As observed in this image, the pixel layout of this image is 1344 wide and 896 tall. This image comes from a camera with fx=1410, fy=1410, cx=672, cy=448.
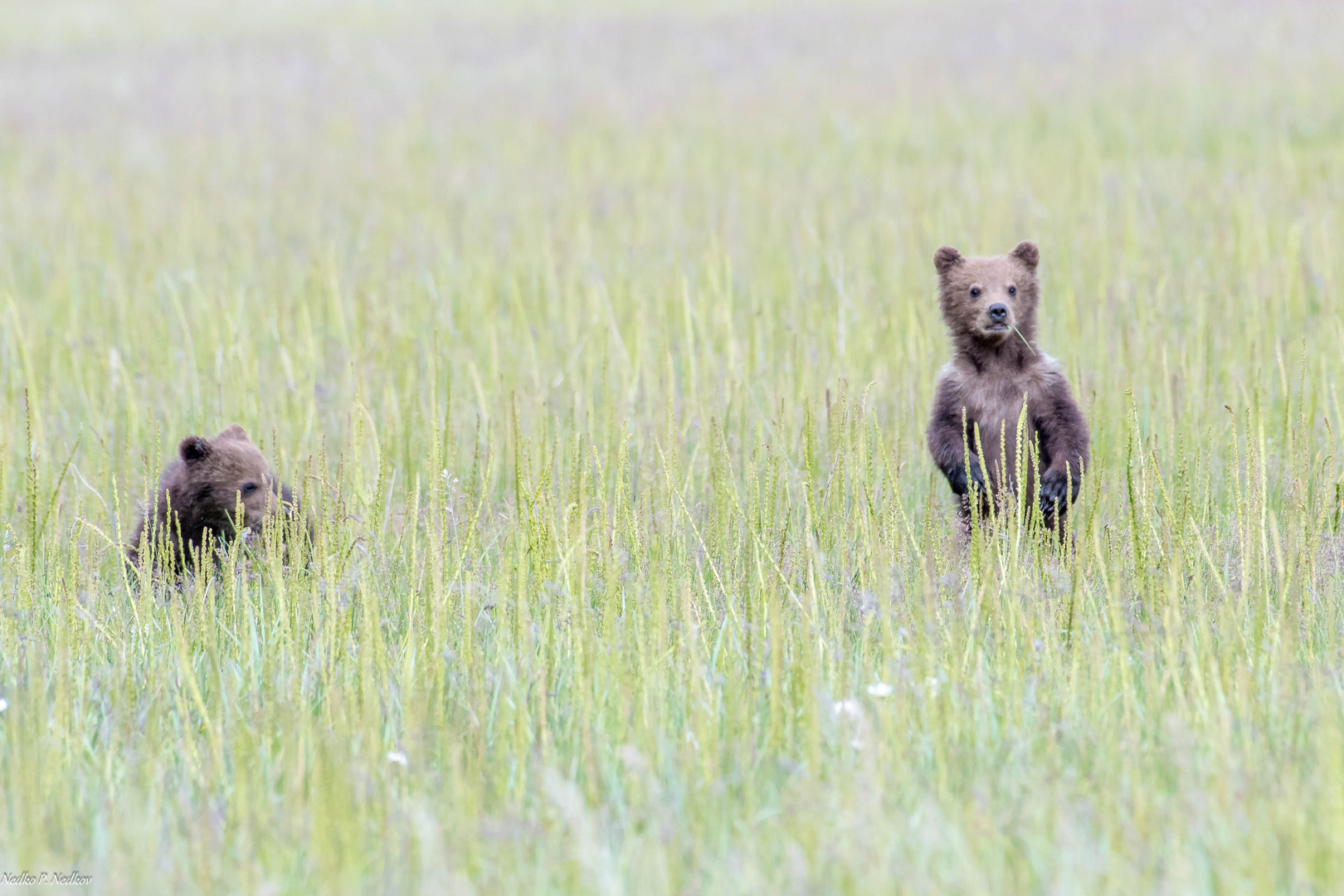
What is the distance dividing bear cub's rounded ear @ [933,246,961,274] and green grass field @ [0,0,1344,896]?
23.0 inches

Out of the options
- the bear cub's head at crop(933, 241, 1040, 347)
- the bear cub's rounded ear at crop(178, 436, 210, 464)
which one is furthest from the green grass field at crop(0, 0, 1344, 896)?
the bear cub's head at crop(933, 241, 1040, 347)

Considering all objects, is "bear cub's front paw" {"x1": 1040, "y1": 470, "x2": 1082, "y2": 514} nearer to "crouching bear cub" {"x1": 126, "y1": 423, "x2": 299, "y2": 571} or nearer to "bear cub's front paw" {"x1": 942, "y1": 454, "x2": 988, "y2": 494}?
"bear cub's front paw" {"x1": 942, "y1": 454, "x2": 988, "y2": 494}

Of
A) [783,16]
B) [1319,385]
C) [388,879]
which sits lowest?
[388,879]

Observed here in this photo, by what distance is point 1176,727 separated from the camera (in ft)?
8.97

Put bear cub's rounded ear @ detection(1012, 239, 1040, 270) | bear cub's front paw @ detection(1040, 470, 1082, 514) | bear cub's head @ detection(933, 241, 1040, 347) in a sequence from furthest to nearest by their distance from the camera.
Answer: bear cub's rounded ear @ detection(1012, 239, 1040, 270)
bear cub's head @ detection(933, 241, 1040, 347)
bear cub's front paw @ detection(1040, 470, 1082, 514)

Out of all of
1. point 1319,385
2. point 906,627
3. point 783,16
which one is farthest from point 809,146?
point 783,16

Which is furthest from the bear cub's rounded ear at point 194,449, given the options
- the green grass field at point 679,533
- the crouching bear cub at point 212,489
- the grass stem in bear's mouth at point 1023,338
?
the grass stem in bear's mouth at point 1023,338

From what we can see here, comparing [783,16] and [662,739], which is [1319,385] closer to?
[662,739]

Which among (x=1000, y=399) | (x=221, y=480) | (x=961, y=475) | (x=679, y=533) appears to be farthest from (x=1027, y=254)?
(x=221, y=480)

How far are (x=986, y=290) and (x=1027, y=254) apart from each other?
0.25m

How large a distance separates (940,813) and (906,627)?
1128mm

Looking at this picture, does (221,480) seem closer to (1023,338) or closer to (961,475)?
(961,475)

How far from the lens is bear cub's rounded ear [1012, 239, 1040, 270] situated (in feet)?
15.5
